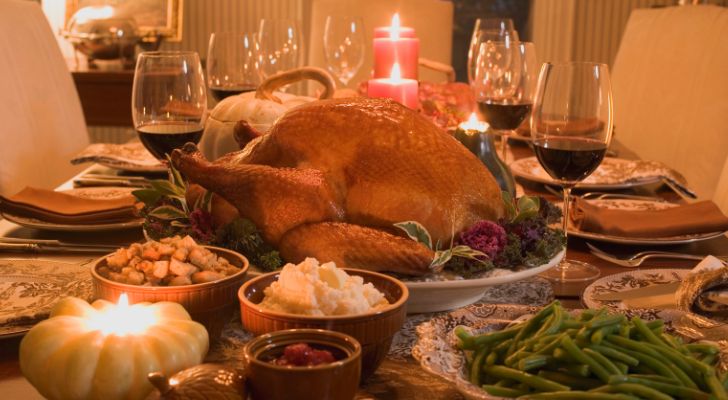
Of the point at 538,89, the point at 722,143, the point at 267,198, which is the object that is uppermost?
the point at 538,89

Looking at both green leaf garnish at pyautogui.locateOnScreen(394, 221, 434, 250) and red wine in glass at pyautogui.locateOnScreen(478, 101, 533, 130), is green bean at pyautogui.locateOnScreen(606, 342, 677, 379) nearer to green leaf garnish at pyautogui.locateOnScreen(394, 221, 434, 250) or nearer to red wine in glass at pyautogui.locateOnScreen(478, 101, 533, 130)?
green leaf garnish at pyautogui.locateOnScreen(394, 221, 434, 250)

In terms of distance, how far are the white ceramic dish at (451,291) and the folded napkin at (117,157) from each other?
2.97 feet

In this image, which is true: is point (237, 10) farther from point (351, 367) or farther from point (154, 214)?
point (351, 367)

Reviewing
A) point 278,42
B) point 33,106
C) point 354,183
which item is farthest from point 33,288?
point 33,106

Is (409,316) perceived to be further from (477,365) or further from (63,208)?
(63,208)

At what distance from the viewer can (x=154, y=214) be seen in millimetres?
1135

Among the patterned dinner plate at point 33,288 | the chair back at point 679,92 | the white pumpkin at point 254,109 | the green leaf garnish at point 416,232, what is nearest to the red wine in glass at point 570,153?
the green leaf garnish at point 416,232

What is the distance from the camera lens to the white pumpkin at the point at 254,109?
1.46m

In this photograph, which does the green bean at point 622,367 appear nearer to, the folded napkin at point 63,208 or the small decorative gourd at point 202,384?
the small decorative gourd at point 202,384

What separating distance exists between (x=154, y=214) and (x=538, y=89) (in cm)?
52

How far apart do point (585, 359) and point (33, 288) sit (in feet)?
1.99

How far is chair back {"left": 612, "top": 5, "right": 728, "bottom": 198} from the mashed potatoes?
1.79 metres

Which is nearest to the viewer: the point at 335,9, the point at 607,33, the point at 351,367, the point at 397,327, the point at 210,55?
the point at 351,367

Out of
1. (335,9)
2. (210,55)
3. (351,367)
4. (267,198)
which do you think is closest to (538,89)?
(267,198)
